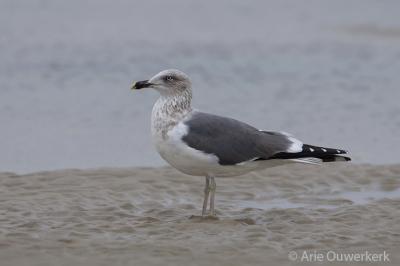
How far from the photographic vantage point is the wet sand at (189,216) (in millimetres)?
6855

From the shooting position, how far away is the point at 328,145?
1094cm

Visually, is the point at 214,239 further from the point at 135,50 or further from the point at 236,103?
the point at 135,50

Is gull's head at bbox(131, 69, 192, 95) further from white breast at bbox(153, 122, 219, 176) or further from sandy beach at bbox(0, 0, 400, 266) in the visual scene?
sandy beach at bbox(0, 0, 400, 266)

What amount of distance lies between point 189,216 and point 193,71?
698 cm

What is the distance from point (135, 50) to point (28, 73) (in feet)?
8.38

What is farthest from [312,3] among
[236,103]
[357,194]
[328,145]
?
[357,194]

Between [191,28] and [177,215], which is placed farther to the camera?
[191,28]

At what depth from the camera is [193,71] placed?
14.9m

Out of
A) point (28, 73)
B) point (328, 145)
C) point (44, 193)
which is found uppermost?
point (28, 73)

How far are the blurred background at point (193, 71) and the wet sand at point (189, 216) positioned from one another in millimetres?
804

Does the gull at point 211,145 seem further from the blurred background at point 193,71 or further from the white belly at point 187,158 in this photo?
the blurred background at point 193,71

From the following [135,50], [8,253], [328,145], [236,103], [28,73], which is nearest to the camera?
[8,253]

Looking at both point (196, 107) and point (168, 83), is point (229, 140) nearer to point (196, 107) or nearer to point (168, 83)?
point (168, 83)

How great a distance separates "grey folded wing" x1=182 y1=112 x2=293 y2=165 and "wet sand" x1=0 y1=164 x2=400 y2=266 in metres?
0.55
